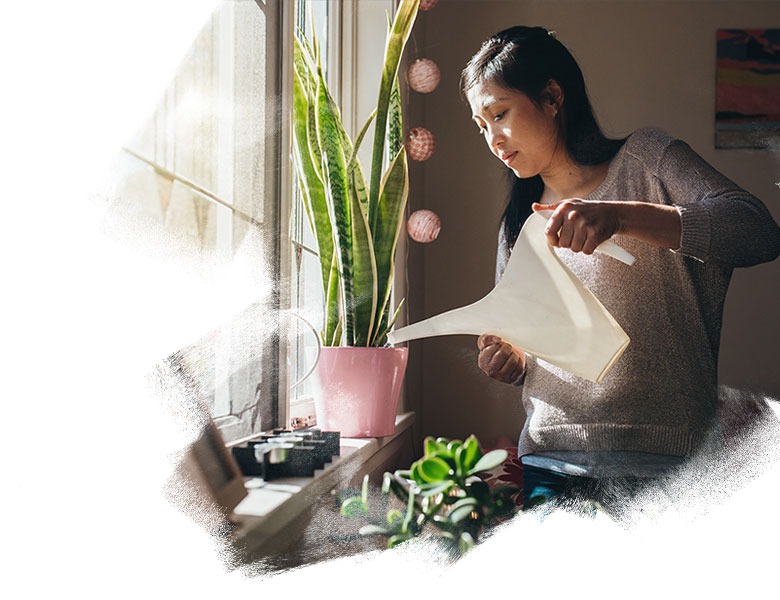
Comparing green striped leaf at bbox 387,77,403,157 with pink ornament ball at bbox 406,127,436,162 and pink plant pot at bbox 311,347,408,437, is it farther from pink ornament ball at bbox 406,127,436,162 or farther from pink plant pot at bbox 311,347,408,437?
pink plant pot at bbox 311,347,408,437

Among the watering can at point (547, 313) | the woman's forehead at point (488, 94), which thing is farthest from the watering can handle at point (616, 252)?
the woman's forehead at point (488, 94)

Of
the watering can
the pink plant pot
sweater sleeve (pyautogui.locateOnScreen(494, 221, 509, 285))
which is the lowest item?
the pink plant pot

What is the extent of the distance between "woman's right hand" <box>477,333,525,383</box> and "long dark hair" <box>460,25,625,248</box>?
0.06m

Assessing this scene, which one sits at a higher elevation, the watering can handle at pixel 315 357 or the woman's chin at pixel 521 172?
the woman's chin at pixel 521 172

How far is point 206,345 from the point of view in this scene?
262 mm

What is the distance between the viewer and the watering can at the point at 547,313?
32 centimetres

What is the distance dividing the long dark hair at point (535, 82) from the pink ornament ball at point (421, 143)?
37 millimetres

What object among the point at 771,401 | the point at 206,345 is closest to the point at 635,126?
the point at 771,401

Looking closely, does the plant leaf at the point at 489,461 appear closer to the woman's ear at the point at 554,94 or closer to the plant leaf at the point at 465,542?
the plant leaf at the point at 465,542

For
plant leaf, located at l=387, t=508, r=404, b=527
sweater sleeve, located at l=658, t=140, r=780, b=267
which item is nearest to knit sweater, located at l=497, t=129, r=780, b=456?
sweater sleeve, located at l=658, t=140, r=780, b=267

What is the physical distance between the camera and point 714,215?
12.4 inches

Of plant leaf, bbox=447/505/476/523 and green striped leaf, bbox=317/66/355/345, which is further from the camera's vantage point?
green striped leaf, bbox=317/66/355/345

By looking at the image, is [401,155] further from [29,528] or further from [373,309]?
[29,528]

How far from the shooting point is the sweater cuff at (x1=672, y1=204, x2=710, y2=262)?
0.31m
